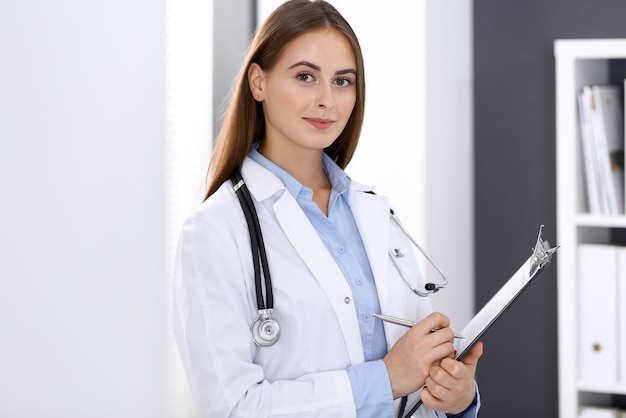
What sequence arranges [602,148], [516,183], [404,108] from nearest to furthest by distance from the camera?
1. [404,108]
2. [602,148]
3. [516,183]

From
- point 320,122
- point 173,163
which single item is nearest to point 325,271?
point 320,122

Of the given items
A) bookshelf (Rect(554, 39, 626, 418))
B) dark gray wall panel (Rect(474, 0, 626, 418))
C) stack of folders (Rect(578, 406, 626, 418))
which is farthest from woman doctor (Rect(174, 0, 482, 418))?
dark gray wall panel (Rect(474, 0, 626, 418))

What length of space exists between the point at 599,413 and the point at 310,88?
5.41ft

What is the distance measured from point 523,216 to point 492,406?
2.25ft

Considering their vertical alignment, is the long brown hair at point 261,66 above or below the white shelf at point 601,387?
above

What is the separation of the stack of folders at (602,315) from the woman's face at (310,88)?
50.9 inches

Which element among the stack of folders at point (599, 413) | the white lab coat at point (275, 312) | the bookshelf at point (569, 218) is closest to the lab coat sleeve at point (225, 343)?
the white lab coat at point (275, 312)

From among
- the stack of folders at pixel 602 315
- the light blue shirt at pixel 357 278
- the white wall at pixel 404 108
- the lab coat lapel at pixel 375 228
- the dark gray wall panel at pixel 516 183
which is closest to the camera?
the light blue shirt at pixel 357 278

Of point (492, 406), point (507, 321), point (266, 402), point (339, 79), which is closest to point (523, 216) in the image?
point (507, 321)

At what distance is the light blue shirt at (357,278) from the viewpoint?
133 centimetres

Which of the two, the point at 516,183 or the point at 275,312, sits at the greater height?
the point at 516,183

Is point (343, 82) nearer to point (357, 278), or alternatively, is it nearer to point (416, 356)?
point (357, 278)

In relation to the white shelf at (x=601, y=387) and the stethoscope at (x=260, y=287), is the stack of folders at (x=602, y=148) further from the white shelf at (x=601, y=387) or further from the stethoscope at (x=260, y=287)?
the stethoscope at (x=260, y=287)

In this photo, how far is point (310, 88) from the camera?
1407 millimetres
